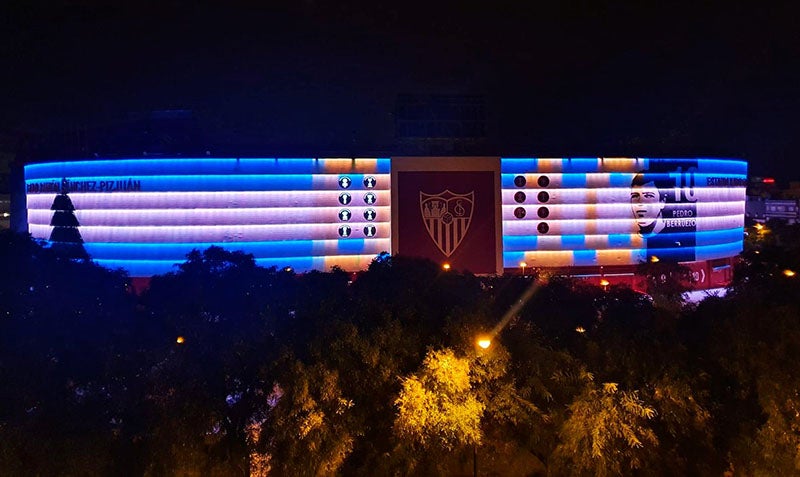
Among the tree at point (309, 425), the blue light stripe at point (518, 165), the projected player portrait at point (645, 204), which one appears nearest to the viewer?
the tree at point (309, 425)

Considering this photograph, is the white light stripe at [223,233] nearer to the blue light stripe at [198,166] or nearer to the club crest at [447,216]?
the club crest at [447,216]

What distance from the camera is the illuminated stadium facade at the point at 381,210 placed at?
2922 centimetres

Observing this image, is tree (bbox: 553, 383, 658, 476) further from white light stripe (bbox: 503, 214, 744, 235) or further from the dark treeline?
white light stripe (bbox: 503, 214, 744, 235)

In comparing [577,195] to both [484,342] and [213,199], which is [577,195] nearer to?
[213,199]

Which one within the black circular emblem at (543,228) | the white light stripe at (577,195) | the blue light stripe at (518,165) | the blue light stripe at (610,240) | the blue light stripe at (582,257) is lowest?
the blue light stripe at (582,257)

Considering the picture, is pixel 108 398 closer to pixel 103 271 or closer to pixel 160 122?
pixel 103 271

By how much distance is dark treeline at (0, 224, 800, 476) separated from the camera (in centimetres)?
795

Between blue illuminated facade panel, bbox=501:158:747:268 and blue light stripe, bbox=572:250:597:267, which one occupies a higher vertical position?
blue illuminated facade panel, bbox=501:158:747:268

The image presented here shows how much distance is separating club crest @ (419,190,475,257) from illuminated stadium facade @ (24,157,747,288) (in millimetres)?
59

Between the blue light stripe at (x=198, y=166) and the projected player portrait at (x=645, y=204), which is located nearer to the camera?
the blue light stripe at (x=198, y=166)

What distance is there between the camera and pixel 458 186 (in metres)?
30.5

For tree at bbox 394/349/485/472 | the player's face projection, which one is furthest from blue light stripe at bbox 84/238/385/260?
tree at bbox 394/349/485/472

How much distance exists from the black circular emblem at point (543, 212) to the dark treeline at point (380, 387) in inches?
845

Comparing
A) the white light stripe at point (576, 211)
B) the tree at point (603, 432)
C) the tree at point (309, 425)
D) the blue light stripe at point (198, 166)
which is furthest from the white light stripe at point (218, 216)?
the tree at point (603, 432)
